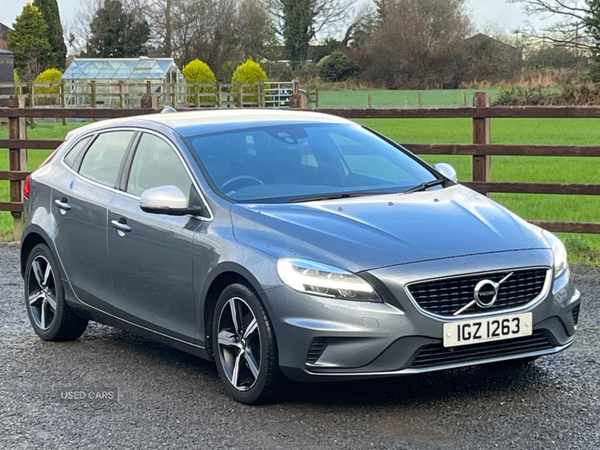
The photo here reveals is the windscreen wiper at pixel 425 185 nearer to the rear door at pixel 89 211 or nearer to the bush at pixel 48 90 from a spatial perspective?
the rear door at pixel 89 211

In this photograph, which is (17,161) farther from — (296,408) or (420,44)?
(420,44)

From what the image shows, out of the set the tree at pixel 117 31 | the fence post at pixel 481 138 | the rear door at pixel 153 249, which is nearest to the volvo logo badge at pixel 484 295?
the rear door at pixel 153 249

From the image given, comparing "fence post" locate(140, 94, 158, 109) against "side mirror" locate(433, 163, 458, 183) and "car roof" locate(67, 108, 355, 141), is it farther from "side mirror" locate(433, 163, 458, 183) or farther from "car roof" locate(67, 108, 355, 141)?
"side mirror" locate(433, 163, 458, 183)

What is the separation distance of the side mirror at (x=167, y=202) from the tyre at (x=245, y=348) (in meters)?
0.58

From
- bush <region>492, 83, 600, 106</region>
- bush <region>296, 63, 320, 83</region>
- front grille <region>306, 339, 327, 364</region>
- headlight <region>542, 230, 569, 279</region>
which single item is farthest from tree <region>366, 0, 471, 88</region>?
front grille <region>306, 339, 327, 364</region>

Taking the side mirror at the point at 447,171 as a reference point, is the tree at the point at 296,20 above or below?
above

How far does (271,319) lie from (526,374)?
5.31 ft

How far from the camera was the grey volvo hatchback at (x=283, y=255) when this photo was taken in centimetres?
470

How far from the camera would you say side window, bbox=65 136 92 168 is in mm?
7012

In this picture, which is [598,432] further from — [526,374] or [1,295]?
[1,295]

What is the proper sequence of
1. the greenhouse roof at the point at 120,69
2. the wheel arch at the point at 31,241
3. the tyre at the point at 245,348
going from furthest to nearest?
the greenhouse roof at the point at 120,69 < the wheel arch at the point at 31,241 < the tyre at the point at 245,348

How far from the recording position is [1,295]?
343 inches

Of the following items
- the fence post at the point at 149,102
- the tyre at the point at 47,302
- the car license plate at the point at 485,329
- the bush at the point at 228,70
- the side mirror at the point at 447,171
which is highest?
the bush at the point at 228,70

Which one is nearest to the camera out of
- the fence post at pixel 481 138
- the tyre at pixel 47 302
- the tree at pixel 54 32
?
the tyre at pixel 47 302
